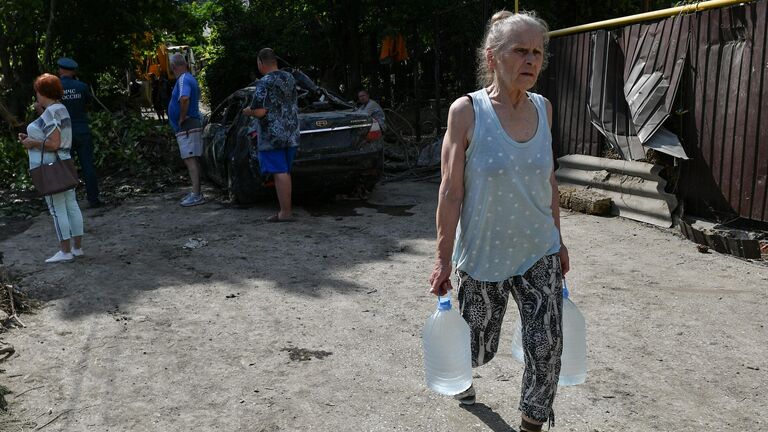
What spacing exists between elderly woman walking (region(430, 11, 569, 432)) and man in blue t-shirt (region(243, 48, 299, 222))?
5.51 meters

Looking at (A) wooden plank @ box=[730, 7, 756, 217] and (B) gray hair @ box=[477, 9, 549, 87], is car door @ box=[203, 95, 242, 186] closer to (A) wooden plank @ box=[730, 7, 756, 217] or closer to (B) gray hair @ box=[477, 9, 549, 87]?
(A) wooden plank @ box=[730, 7, 756, 217]

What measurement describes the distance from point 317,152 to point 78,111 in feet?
10.8

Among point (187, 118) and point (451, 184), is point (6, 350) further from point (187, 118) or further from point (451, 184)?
point (187, 118)

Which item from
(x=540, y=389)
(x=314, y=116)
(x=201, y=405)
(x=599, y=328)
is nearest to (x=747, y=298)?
(x=599, y=328)

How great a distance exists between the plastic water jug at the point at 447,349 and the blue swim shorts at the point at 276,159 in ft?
18.6

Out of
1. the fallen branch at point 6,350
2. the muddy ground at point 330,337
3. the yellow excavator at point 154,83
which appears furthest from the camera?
the yellow excavator at point 154,83

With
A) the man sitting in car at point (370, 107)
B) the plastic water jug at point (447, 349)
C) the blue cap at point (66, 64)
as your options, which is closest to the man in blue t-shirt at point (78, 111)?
the blue cap at point (66, 64)

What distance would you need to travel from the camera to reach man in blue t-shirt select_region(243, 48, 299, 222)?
874 cm

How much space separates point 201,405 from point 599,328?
2.62 meters

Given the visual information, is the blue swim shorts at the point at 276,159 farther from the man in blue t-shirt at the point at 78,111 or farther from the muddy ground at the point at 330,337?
the man in blue t-shirt at the point at 78,111

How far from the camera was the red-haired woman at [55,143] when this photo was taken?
7129 millimetres

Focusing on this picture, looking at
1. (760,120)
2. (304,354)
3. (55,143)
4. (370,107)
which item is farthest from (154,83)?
(304,354)

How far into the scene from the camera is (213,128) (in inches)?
428

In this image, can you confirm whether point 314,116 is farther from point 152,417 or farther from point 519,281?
point 519,281
